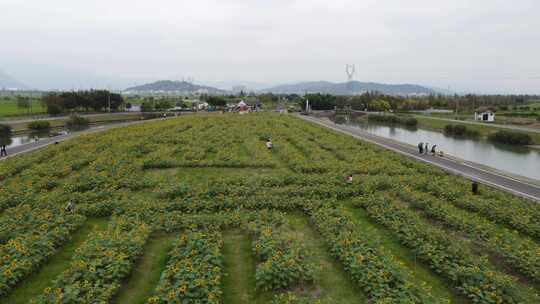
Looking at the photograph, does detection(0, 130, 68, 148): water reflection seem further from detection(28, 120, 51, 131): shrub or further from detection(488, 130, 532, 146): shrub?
detection(488, 130, 532, 146): shrub

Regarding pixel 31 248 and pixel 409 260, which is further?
pixel 409 260

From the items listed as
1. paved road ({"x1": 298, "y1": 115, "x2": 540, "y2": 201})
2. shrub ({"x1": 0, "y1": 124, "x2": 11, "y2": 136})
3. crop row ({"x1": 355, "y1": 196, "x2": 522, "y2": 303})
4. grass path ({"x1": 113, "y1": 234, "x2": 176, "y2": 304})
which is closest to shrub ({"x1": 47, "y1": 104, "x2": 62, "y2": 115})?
shrub ({"x1": 0, "y1": 124, "x2": 11, "y2": 136})

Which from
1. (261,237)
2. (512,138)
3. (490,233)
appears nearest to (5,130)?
(261,237)

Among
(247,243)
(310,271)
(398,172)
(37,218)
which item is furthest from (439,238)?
(37,218)

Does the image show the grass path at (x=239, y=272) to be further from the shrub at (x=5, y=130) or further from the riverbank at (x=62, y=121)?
the riverbank at (x=62, y=121)

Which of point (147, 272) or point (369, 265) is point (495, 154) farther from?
point (147, 272)

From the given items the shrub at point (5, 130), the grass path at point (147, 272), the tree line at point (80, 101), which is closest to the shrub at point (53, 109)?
the tree line at point (80, 101)

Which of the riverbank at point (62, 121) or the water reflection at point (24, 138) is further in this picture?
the riverbank at point (62, 121)
